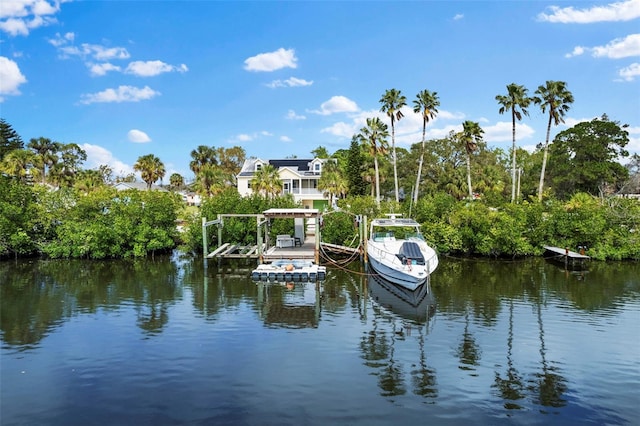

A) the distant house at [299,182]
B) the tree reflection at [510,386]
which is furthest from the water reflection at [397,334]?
the distant house at [299,182]

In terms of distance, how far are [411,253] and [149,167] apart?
48784 millimetres

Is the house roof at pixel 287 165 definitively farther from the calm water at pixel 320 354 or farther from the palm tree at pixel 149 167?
the calm water at pixel 320 354

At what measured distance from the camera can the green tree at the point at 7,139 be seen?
6906 centimetres

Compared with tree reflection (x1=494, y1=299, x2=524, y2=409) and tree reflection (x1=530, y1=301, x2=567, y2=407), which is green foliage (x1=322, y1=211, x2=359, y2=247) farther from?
tree reflection (x1=530, y1=301, x2=567, y2=407)

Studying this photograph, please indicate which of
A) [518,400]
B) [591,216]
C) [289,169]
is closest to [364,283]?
[518,400]

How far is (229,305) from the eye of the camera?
19031mm

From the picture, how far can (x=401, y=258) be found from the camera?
70.5ft

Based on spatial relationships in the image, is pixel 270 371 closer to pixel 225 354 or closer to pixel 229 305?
pixel 225 354

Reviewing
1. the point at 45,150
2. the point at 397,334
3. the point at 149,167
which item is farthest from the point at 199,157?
the point at 397,334

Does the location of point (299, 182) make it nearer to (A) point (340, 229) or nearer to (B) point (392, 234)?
(A) point (340, 229)

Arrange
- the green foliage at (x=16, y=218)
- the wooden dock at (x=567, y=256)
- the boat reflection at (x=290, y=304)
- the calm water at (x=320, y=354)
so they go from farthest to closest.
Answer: the green foliage at (x=16, y=218) < the wooden dock at (x=567, y=256) < the boat reflection at (x=290, y=304) < the calm water at (x=320, y=354)

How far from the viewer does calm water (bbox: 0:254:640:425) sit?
9.97 meters

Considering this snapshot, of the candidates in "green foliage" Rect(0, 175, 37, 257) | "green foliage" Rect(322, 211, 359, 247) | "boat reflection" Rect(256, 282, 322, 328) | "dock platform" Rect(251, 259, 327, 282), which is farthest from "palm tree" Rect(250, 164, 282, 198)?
"boat reflection" Rect(256, 282, 322, 328)

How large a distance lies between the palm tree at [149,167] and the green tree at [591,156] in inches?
2015
